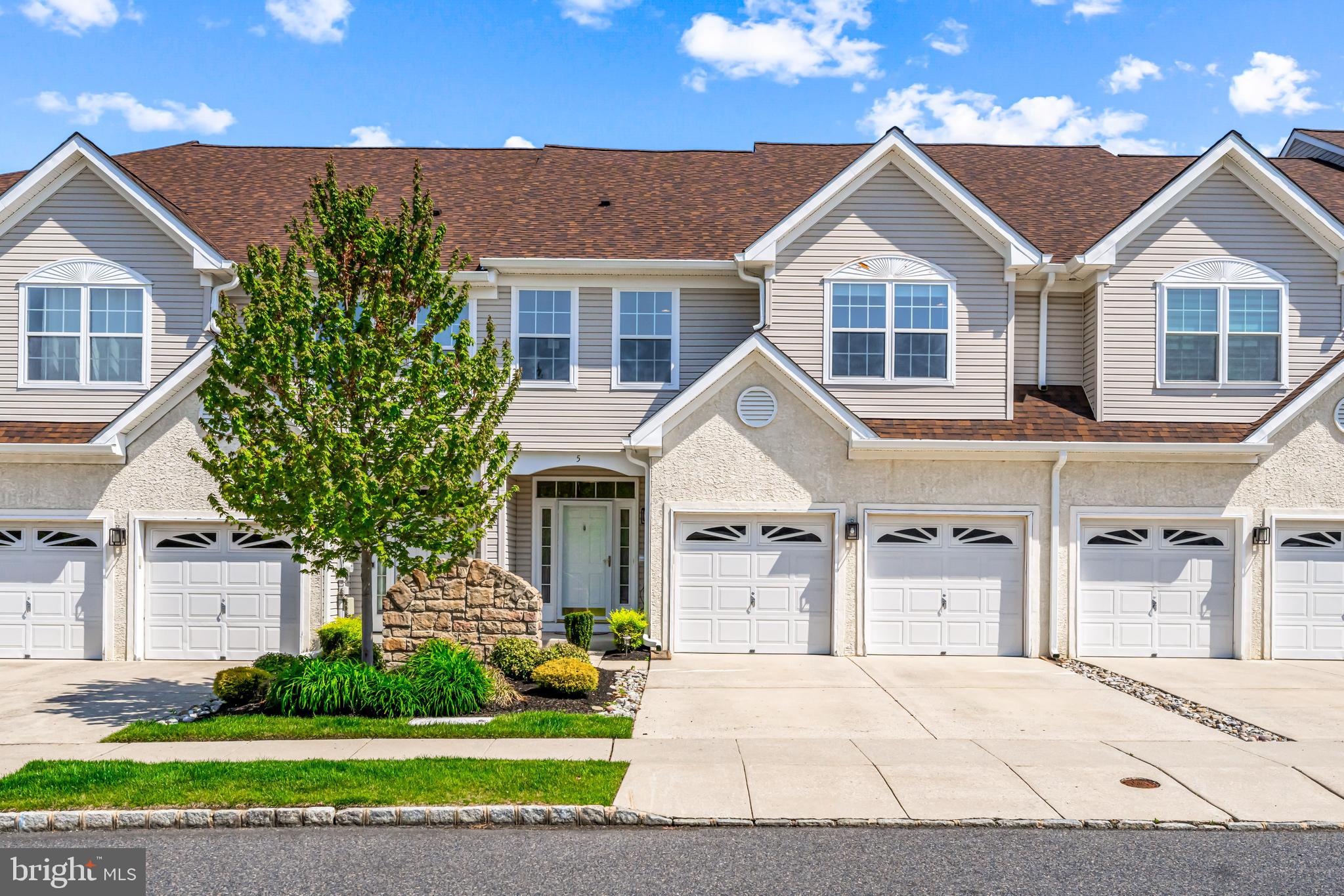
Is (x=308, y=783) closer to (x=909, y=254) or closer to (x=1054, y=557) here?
(x=1054, y=557)

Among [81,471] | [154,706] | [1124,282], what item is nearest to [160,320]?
[81,471]

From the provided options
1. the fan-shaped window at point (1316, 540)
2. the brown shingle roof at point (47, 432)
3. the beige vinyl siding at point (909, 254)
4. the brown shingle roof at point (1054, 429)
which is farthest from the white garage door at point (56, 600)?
the fan-shaped window at point (1316, 540)

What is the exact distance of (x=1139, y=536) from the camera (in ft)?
50.6

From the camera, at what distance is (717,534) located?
15.4m

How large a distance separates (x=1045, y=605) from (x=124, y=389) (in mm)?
15628

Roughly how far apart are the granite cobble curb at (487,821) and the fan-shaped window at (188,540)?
825cm

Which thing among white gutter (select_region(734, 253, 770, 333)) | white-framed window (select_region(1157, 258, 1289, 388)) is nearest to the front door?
white gutter (select_region(734, 253, 770, 333))

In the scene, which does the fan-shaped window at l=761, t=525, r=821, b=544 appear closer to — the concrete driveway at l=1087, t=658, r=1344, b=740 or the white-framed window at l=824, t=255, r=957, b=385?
the white-framed window at l=824, t=255, r=957, b=385

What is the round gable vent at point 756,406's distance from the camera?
1494 cm

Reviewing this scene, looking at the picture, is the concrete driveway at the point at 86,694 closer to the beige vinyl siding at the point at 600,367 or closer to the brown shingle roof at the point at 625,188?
the beige vinyl siding at the point at 600,367

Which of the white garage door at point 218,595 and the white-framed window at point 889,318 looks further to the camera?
the white-framed window at point 889,318

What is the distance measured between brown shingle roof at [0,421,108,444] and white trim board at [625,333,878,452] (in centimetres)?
880

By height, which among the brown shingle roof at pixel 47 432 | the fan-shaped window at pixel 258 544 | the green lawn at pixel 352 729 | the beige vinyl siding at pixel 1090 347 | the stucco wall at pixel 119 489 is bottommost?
the green lawn at pixel 352 729

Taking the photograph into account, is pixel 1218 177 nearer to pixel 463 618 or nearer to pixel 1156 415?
pixel 1156 415
